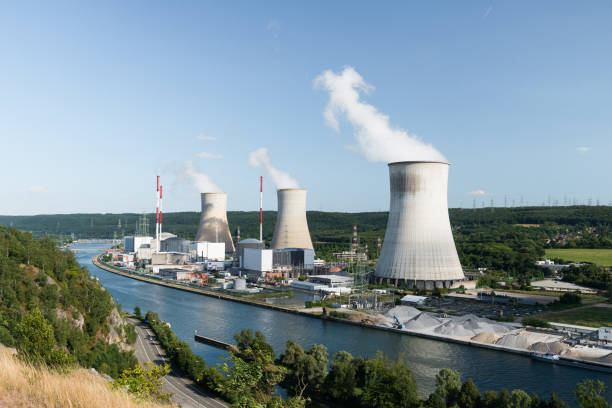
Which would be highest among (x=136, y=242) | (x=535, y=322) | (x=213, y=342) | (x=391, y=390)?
(x=136, y=242)

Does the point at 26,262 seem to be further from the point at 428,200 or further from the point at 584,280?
the point at 584,280

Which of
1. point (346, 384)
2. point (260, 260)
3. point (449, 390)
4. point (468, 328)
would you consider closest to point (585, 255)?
point (260, 260)

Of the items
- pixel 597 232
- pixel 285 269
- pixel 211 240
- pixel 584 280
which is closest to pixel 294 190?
pixel 285 269

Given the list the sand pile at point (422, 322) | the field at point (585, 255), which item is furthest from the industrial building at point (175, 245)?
the field at point (585, 255)

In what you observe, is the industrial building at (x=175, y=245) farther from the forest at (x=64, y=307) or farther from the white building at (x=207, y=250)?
the forest at (x=64, y=307)

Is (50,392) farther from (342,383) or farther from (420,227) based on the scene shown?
(420,227)

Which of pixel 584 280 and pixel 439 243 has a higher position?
pixel 439 243
